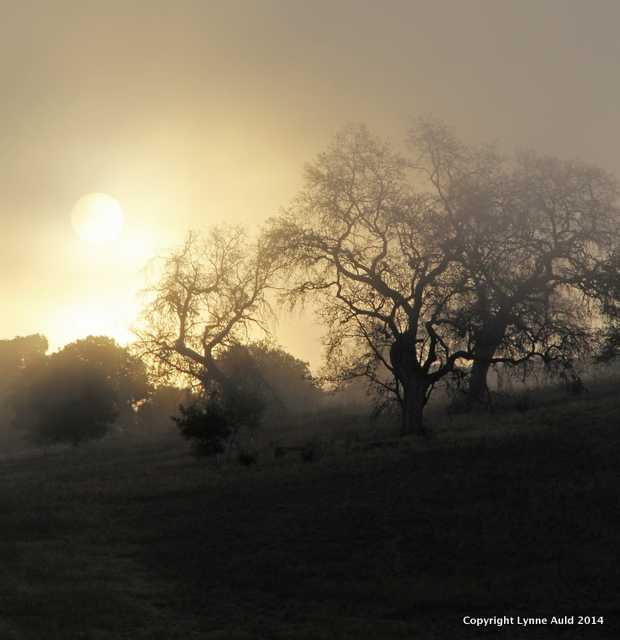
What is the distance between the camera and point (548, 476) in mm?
22031

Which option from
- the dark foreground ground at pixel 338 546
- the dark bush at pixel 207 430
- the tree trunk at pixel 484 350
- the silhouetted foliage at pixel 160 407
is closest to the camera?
the dark foreground ground at pixel 338 546

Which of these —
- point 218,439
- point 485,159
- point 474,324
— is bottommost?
point 218,439

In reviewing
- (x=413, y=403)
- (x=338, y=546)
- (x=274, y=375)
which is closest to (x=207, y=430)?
(x=413, y=403)

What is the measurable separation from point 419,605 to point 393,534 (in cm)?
461

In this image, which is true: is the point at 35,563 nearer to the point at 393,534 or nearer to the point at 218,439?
the point at 393,534

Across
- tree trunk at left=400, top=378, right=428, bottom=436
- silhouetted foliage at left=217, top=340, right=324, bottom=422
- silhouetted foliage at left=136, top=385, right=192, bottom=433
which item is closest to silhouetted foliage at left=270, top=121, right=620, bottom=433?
tree trunk at left=400, top=378, right=428, bottom=436

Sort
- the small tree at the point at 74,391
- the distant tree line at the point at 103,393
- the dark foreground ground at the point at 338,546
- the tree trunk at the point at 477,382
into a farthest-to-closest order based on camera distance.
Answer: the small tree at the point at 74,391 → the distant tree line at the point at 103,393 → the tree trunk at the point at 477,382 → the dark foreground ground at the point at 338,546

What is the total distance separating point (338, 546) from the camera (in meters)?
17.7

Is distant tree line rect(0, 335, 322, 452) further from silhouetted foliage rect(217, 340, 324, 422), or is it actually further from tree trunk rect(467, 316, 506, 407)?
tree trunk rect(467, 316, 506, 407)

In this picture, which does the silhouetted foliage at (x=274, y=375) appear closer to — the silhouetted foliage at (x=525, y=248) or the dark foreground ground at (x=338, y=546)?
the silhouetted foliage at (x=525, y=248)

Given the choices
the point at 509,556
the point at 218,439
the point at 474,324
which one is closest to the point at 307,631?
the point at 509,556

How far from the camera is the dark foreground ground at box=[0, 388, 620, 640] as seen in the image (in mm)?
13016

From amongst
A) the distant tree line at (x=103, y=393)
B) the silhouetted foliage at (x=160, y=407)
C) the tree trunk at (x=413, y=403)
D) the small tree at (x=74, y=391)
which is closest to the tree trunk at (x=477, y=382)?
the tree trunk at (x=413, y=403)

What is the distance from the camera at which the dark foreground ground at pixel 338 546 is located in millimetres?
13016
